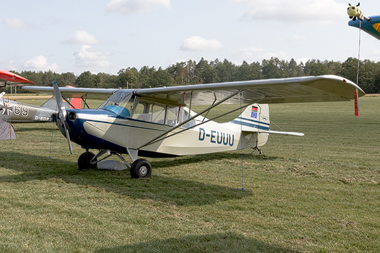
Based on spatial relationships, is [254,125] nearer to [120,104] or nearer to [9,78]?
[120,104]

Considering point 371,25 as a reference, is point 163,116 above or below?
below

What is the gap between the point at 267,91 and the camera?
6.44 meters

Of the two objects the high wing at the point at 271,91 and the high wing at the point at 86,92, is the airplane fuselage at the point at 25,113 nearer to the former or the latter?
the high wing at the point at 86,92

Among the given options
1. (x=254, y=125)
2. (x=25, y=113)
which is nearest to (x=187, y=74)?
(x=25, y=113)

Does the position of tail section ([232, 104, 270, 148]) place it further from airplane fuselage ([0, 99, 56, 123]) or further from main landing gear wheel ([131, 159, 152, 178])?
airplane fuselage ([0, 99, 56, 123])

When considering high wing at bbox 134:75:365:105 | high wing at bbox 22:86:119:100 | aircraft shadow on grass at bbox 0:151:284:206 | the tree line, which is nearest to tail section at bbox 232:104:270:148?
high wing at bbox 134:75:365:105

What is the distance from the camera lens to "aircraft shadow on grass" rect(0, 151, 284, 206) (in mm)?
5707

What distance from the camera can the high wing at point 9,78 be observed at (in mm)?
9669

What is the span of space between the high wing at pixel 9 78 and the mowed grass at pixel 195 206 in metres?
2.26

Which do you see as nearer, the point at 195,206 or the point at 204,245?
the point at 204,245

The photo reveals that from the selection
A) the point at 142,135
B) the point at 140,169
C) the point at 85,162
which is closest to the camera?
the point at 140,169

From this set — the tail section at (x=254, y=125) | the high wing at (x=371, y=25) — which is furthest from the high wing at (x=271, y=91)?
the high wing at (x=371, y=25)

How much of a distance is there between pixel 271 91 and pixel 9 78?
7.68 metres

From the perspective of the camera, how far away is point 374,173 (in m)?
7.63
